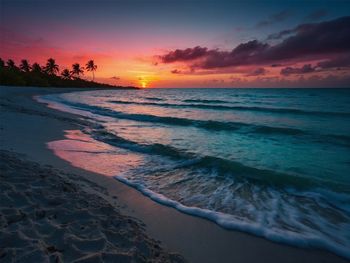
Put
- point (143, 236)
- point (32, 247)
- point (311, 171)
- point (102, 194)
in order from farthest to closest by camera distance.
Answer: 1. point (311, 171)
2. point (102, 194)
3. point (143, 236)
4. point (32, 247)

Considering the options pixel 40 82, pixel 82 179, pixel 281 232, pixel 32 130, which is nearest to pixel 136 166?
pixel 82 179

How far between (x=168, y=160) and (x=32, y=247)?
5471 mm

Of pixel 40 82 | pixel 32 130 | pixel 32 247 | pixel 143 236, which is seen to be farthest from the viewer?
pixel 40 82

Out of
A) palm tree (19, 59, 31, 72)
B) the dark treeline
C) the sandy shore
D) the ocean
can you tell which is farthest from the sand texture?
palm tree (19, 59, 31, 72)

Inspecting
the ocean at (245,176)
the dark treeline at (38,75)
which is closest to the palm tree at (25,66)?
the dark treeline at (38,75)

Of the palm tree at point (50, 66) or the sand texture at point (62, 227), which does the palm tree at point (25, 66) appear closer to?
the palm tree at point (50, 66)

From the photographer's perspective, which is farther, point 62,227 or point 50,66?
point 50,66

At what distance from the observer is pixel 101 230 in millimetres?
3248

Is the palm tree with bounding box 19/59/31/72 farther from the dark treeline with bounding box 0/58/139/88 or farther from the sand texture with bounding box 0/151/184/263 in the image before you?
the sand texture with bounding box 0/151/184/263

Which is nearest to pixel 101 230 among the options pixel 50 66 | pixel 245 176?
pixel 245 176

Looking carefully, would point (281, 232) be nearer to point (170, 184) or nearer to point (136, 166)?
point (170, 184)

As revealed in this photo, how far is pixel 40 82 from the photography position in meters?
72.7

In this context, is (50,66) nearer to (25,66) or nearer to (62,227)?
(25,66)

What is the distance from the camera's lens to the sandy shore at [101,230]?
9.19 feet
